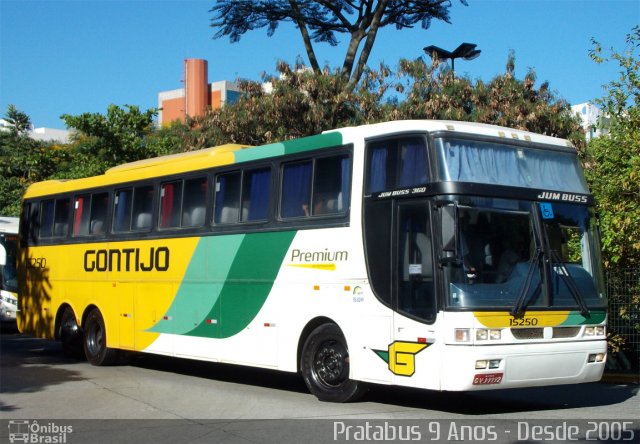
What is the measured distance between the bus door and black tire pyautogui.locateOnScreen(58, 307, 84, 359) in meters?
9.51

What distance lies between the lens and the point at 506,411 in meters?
11.0

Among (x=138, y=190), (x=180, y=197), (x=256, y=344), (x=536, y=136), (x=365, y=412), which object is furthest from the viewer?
(x=138, y=190)

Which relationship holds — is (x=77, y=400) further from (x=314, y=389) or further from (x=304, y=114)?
(x=304, y=114)

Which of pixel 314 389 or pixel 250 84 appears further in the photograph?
pixel 250 84

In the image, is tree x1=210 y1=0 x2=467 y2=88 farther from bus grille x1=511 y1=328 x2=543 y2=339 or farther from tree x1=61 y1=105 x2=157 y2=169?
bus grille x1=511 y1=328 x2=543 y2=339

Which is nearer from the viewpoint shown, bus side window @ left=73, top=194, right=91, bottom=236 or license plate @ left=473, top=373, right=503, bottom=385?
license plate @ left=473, top=373, right=503, bottom=385

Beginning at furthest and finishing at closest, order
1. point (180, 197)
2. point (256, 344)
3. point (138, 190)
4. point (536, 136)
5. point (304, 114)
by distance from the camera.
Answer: point (304, 114) < point (138, 190) < point (180, 197) < point (256, 344) < point (536, 136)

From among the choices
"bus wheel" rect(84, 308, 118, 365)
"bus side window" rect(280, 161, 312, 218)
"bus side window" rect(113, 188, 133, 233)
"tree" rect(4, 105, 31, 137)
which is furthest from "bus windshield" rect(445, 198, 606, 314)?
"tree" rect(4, 105, 31, 137)

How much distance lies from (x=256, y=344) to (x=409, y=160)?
3986mm

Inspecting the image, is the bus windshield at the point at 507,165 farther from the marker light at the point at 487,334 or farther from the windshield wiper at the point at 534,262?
the marker light at the point at 487,334

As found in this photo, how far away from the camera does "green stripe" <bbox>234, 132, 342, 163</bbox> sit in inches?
467

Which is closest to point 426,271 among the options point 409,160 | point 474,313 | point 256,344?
point 474,313

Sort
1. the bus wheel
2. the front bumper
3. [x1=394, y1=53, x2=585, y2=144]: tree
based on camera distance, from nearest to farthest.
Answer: the front bumper → the bus wheel → [x1=394, y1=53, x2=585, y2=144]: tree

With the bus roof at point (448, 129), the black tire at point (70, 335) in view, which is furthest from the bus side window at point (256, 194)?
the black tire at point (70, 335)
